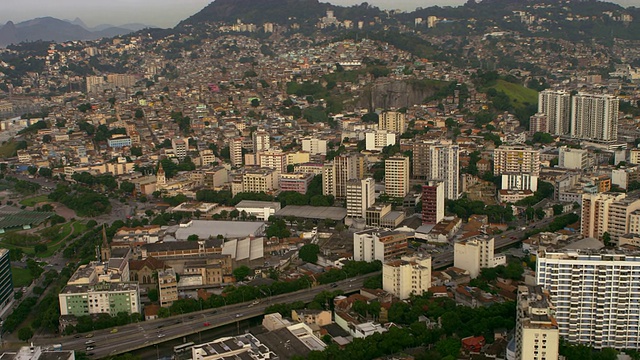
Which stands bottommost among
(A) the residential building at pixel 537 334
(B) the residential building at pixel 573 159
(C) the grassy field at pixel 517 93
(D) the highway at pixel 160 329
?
(D) the highway at pixel 160 329

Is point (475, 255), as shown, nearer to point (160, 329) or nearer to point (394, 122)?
point (160, 329)

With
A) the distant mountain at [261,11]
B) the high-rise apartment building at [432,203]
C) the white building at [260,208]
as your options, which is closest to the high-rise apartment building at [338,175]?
the white building at [260,208]

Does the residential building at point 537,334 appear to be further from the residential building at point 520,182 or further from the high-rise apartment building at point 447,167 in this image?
the residential building at point 520,182

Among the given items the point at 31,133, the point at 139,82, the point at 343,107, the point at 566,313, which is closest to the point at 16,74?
the point at 139,82

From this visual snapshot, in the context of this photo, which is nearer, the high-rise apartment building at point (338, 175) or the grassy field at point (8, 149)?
the high-rise apartment building at point (338, 175)

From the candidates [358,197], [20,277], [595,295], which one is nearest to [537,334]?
[595,295]

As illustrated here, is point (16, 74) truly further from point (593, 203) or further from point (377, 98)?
point (593, 203)
